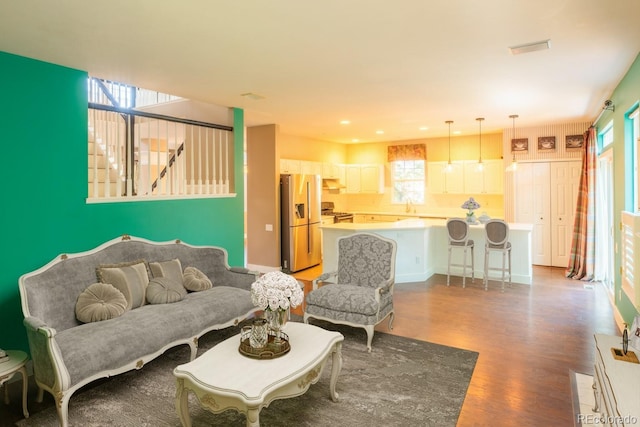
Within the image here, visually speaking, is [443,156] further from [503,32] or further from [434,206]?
[503,32]

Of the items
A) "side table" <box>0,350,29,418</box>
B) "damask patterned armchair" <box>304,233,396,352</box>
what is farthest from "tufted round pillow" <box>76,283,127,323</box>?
"damask patterned armchair" <box>304,233,396,352</box>

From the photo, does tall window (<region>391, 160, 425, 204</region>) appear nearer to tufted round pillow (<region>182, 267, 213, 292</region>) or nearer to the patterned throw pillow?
tufted round pillow (<region>182, 267, 213, 292</region>)

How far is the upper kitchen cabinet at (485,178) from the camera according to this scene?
8234 millimetres

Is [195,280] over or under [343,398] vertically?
over

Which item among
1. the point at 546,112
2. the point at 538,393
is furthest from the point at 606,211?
the point at 538,393

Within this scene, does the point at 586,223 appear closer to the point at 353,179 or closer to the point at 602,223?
the point at 602,223

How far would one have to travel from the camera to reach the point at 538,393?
9.80 ft

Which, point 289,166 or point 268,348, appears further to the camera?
point 289,166

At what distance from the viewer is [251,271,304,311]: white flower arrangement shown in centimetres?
272

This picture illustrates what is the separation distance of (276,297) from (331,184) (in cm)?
690

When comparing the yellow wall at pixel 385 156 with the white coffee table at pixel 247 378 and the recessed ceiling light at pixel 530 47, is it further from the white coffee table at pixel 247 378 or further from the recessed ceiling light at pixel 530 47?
the white coffee table at pixel 247 378

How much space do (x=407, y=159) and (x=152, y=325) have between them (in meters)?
7.44

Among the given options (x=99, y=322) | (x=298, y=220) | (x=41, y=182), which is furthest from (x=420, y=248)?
(x=41, y=182)

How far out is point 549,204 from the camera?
7.66m
